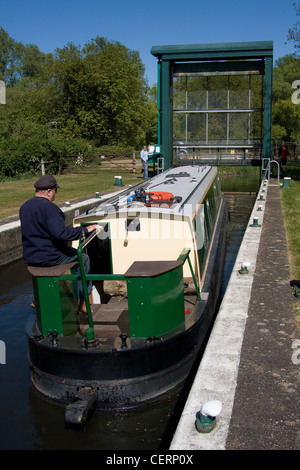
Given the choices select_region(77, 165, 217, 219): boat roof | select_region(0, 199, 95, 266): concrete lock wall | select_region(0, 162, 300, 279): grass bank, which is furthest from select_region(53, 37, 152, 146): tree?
select_region(77, 165, 217, 219): boat roof

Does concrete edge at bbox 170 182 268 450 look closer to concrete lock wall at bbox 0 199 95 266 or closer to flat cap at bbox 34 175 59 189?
flat cap at bbox 34 175 59 189

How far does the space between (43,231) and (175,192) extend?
11.6 ft

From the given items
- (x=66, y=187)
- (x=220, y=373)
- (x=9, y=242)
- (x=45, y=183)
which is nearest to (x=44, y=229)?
(x=45, y=183)

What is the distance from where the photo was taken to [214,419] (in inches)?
136

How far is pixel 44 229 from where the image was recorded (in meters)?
Result: 4.90

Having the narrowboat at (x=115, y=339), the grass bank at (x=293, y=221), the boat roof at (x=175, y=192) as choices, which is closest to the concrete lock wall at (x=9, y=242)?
the boat roof at (x=175, y=192)

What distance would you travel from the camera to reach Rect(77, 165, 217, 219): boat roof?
21.0ft

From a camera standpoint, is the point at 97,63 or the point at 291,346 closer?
the point at 291,346

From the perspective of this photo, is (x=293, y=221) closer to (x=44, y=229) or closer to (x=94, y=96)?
(x=44, y=229)

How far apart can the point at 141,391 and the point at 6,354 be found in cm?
235

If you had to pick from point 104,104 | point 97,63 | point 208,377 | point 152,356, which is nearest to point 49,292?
point 152,356

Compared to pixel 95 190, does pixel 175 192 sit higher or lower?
higher
